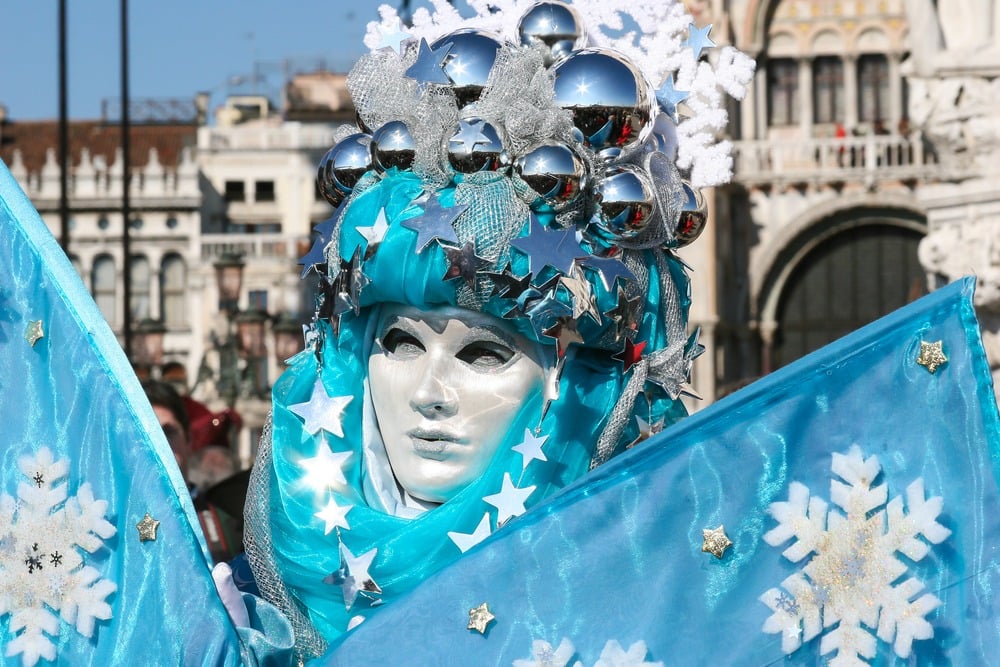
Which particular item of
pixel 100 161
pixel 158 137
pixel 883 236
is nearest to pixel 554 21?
pixel 883 236

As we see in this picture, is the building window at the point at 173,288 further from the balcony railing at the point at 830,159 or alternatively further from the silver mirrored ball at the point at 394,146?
the silver mirrored ball at the point at 394,146

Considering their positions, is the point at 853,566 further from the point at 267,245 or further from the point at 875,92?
the point at 267,245

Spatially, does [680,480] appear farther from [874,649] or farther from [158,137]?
[158,137]

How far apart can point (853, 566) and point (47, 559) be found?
43.2 inches

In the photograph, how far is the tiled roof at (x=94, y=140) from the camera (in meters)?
37.2

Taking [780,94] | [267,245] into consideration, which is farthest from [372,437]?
[267,245]

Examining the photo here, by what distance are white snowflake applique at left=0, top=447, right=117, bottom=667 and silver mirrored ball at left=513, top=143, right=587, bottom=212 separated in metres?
0.75

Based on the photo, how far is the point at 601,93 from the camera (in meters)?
2.67

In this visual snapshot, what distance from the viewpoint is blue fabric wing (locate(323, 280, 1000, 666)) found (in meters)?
2.26

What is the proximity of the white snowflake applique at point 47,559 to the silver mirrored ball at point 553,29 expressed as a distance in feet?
3.11

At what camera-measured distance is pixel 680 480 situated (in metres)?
2.34

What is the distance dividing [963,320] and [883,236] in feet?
83.6

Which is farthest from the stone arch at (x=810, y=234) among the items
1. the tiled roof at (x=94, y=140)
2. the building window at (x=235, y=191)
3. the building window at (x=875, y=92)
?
the building window at (x=235, y=191)

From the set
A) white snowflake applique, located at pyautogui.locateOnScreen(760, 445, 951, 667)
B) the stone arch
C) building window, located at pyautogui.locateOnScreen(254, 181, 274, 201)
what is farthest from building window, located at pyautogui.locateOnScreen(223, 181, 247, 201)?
white snowflake applique, located at pyautogui.locateOnScreen(760, 445, 951, 667)
